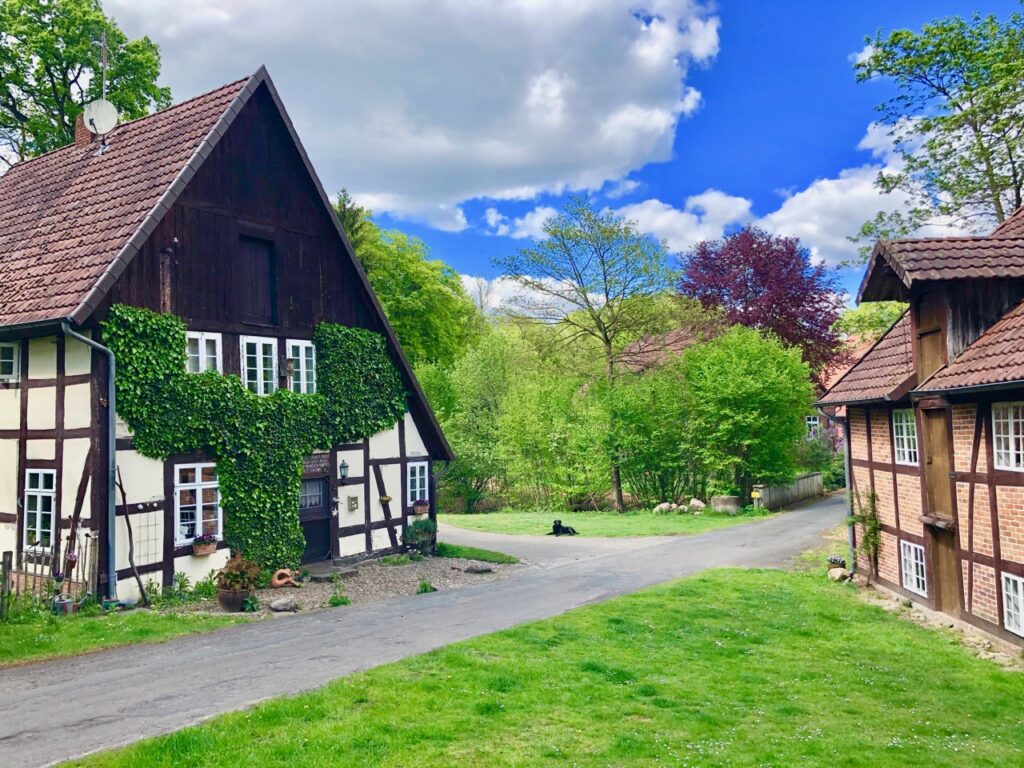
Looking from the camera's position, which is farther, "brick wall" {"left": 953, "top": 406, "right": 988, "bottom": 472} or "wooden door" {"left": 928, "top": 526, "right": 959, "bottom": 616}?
"wooden door" {"left": 928, "top": 526, "right": 959, "bottom": 616}

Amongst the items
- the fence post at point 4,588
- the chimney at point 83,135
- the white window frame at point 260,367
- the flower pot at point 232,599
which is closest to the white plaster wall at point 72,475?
the fence post at point 4,588

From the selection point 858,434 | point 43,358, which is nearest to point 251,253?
point 43,358

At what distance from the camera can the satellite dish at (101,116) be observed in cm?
1856

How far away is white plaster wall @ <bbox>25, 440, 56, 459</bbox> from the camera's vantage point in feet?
46.8

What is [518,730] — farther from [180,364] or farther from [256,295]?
[256,295]

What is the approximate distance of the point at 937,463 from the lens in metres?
13.9

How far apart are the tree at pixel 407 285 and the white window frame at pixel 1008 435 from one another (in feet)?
89.8

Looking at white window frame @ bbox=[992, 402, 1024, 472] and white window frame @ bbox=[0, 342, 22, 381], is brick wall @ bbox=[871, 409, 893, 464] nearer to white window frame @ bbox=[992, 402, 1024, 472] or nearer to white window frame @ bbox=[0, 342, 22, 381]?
white window frame @ bbox=[992, 402, 1024, 472]

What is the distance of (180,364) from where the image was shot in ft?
49.3

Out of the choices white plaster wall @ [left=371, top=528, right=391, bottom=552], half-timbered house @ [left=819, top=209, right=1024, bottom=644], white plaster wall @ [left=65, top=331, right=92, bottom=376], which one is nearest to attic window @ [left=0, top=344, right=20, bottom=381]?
white plaster wall @ [left=65, top=331, right=92, bottom=376]

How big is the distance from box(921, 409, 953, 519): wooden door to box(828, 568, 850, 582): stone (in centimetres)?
436

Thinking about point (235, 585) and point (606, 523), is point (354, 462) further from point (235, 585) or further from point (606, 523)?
point (606, 523)

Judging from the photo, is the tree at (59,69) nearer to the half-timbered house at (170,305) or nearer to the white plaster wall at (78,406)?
the half-timbered house at (170,305)

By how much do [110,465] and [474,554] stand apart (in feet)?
34.4
